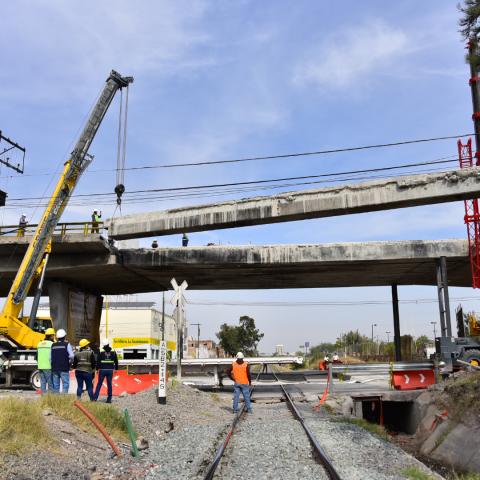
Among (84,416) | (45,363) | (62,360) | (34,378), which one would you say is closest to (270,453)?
(84,416)

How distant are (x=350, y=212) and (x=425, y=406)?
9514mm

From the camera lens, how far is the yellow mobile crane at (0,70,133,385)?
21.9 meters

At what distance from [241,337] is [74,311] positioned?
196 feet

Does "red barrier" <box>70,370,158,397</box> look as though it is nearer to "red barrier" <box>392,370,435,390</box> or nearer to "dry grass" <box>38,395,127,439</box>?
"red barrier" <box>392,370,435,390</box>

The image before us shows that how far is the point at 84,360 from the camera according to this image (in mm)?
13391

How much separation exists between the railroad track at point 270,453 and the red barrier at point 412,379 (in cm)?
822

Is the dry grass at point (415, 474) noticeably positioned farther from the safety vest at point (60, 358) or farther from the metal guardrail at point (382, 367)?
the metal guardrail at point (382, 367)

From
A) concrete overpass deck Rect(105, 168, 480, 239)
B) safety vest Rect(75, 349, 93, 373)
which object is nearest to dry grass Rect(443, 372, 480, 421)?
safety vest Rect(75, 349, 93, 373)

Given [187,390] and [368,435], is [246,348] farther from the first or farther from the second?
[368,435]

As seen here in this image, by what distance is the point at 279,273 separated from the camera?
29.8 metres

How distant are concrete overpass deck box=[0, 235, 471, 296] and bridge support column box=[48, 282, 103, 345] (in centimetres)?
75

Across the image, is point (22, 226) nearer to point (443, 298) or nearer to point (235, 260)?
point (235, 260)

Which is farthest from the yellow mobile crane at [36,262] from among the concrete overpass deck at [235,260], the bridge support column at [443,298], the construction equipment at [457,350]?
the bridge support column at [443,298]

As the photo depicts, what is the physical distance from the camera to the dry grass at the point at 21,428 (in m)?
7.04
